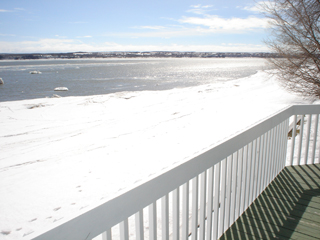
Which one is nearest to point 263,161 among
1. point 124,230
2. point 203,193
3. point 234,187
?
point 234,187

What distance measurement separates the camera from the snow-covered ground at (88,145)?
14.4 feet

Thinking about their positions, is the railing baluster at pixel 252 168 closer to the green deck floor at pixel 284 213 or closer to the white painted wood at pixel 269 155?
the green deck floor at pixel 284 213

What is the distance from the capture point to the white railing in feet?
3.36

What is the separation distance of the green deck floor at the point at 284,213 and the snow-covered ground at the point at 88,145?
125 centimetres

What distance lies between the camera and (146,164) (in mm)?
6152

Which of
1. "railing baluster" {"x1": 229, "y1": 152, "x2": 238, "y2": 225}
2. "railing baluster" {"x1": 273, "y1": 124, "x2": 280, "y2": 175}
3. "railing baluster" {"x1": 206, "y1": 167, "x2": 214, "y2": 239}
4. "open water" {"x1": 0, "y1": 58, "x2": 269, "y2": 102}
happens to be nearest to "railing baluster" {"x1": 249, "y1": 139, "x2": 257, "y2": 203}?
"railing baluster" {"x1": 229, "y1": 152, "x2": 238, "y2": 225}

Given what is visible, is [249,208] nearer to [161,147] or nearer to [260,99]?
[161,147]

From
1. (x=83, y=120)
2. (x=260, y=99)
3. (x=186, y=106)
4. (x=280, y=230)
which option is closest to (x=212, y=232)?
(x=280, y=230)

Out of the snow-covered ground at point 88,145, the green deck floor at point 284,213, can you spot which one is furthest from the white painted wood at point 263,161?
the snow-covered ground at point 88,145

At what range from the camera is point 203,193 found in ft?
5.58

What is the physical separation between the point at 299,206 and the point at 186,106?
1181cm

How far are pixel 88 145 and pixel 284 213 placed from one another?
649 centimetres

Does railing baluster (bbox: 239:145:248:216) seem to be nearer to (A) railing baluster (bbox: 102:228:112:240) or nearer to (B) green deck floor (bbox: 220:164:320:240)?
(B) green deck floor (bbox: 220:164:320:240)

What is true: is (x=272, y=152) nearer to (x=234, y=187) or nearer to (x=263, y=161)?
(x=263, y=161)
